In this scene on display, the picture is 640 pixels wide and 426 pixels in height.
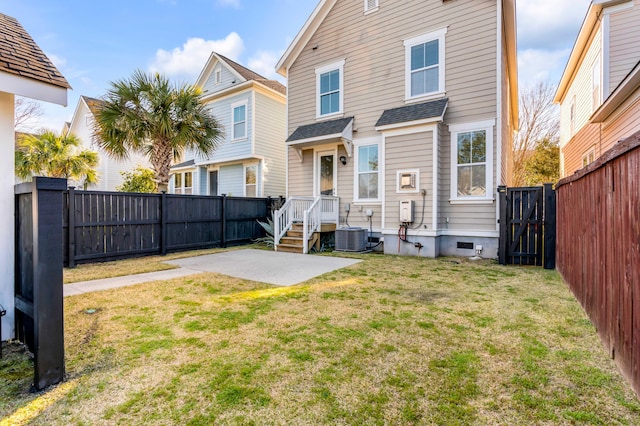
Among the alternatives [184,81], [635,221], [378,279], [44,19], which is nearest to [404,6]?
[184,81]

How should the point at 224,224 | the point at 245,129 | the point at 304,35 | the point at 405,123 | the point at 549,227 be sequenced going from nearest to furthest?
the point at 549,227 < the point at 405,123 < the point at 224,224 < the point at 304,35 < the point at 245,129

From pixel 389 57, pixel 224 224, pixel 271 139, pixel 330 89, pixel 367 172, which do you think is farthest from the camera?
pixel 271 139

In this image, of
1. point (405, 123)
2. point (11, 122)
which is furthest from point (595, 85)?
point (11, 122)

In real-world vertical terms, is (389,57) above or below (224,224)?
above

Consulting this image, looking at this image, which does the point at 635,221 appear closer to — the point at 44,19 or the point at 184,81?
the point at 184,81

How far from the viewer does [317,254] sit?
27.5 ft

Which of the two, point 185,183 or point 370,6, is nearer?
point 370,6

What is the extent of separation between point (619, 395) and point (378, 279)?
3517mm

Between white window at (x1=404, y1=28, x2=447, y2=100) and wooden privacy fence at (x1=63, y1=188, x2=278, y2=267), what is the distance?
6317 millimetres

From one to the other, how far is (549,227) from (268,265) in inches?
227

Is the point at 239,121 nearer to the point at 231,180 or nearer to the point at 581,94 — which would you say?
the point at 231,180

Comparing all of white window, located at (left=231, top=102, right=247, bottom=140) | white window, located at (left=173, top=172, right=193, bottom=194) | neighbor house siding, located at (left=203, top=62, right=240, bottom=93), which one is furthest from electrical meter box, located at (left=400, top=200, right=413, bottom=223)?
white window, located at (left=173, top=172, right=193, bottom=194)

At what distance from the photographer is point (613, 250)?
2494 mm

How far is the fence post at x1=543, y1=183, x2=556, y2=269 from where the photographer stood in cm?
629
